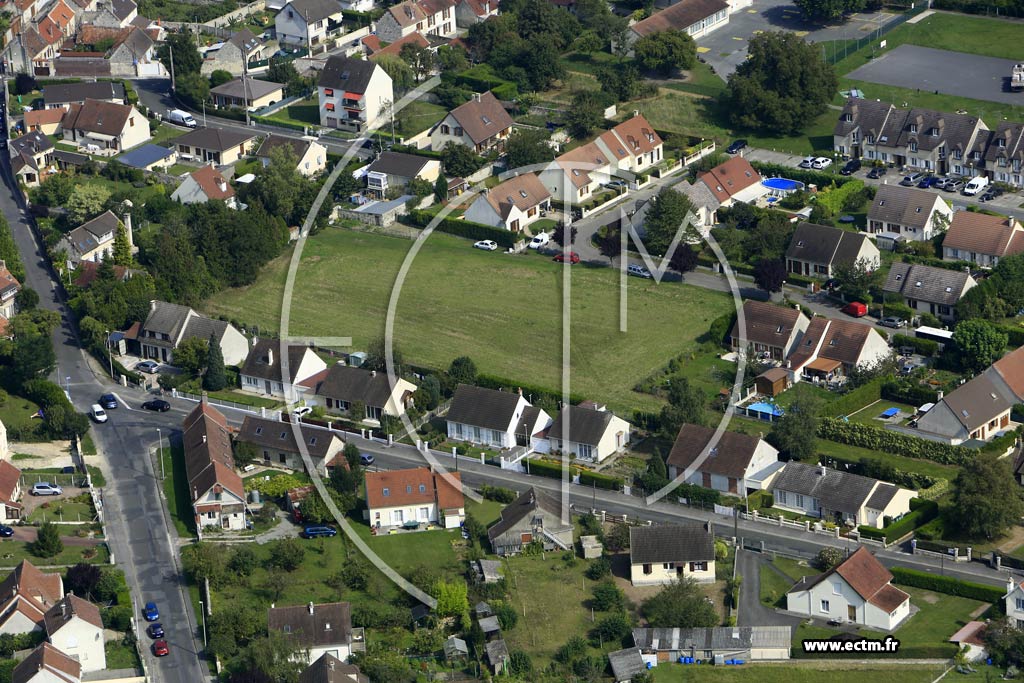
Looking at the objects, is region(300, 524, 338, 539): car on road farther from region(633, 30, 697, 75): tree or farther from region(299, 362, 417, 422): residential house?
region(633, 30, 697, 75): tree

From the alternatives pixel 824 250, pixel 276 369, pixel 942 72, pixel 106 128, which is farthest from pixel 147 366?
pixel 942 72

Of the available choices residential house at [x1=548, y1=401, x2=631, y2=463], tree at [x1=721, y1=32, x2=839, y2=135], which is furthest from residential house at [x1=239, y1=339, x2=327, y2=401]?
tree at [x1=721, y1=32, x2=839, y2=135]

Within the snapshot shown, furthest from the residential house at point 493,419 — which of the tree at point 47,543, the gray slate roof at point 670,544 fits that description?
the tree at point 47,543

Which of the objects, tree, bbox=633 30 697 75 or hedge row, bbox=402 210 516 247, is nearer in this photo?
hedge row, bbox=402 210 516 247

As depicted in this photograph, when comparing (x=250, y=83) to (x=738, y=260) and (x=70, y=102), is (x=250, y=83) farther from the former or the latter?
(x=738, y=260)

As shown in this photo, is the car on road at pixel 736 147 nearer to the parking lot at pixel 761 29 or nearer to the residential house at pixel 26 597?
the parking lot at pixel 761 29

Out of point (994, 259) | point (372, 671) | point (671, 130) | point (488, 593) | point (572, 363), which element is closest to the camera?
point (372, 671)

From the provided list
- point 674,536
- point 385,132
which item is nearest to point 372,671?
point 674,536

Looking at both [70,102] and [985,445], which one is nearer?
[985,445]
